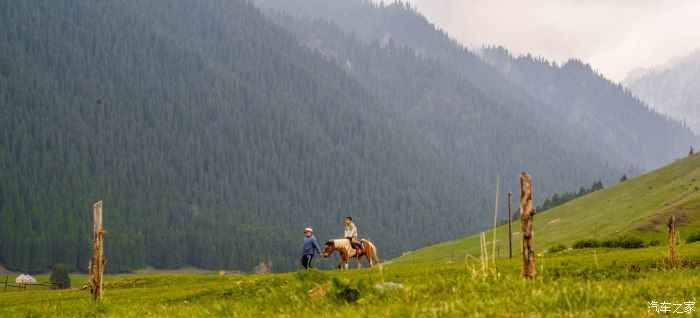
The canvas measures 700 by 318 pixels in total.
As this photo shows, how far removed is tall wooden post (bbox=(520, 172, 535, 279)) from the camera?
16000 millimetres

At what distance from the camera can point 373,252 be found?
49.8m

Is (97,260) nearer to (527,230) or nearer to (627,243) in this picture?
(527,230)

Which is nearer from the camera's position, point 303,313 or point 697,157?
point 303,313

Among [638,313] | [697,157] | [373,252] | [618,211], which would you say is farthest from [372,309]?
[697,157]

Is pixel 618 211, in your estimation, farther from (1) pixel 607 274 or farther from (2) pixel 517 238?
(1) pixel 607 274

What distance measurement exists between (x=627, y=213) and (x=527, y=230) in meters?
130

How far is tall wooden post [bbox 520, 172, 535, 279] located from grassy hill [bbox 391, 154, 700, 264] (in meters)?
88.3

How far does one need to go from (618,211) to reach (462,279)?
139227mm

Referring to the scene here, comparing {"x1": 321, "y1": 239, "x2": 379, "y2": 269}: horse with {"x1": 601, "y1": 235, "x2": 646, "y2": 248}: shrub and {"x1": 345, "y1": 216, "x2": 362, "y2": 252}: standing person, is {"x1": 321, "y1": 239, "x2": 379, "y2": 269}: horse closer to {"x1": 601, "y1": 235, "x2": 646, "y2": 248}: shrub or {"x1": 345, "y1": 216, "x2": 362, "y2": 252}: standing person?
{"x1": 345, "y1": 216, "x2": 362, "y2": 252}: standing person

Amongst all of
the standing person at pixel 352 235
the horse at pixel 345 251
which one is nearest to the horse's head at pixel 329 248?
the horse at pixel 345 251

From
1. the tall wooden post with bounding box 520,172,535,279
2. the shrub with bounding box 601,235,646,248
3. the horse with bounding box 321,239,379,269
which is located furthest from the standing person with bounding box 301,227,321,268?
the shrub with bounding box 601,235,646,248

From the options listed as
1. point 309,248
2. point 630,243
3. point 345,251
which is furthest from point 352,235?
point 630,243

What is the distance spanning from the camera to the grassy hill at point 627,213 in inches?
4122

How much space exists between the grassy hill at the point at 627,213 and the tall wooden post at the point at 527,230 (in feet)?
290
